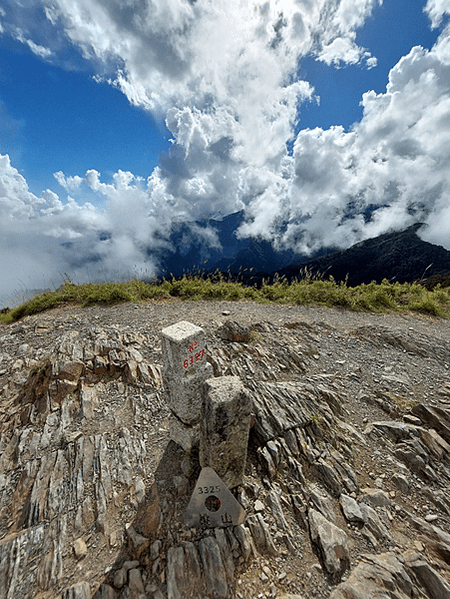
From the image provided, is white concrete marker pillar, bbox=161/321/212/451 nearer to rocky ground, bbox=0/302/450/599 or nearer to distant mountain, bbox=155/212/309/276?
rocky ground, bbox=0/302/450/599

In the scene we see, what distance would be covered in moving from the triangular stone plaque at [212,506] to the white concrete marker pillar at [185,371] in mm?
990

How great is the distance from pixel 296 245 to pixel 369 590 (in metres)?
158

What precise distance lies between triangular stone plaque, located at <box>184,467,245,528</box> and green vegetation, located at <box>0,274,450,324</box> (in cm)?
1088

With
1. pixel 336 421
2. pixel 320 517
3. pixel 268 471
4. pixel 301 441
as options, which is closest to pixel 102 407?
pixel 268 471

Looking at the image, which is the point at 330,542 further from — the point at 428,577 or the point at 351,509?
the point at 428,577

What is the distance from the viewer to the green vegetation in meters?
12.8

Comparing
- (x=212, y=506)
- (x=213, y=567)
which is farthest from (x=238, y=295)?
(x=213, y=567)

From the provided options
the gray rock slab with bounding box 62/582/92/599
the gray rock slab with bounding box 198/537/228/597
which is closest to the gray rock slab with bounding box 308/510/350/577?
the gray rock slab with bounding box 198/537/228/597

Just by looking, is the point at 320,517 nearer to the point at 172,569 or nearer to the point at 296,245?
the point at 172,569

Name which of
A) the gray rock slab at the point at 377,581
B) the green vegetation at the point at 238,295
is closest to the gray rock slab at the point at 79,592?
the gray rock slab at the point at 377,581

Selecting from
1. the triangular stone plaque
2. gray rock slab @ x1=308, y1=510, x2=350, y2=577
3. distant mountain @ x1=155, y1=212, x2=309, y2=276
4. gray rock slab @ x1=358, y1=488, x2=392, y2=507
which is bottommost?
gray rock slab @ x1=308, y1=510, x2=350, y2=577

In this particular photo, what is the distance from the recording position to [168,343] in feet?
13.5

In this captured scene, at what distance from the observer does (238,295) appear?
49.4 feet

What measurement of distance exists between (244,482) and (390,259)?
345 feet
